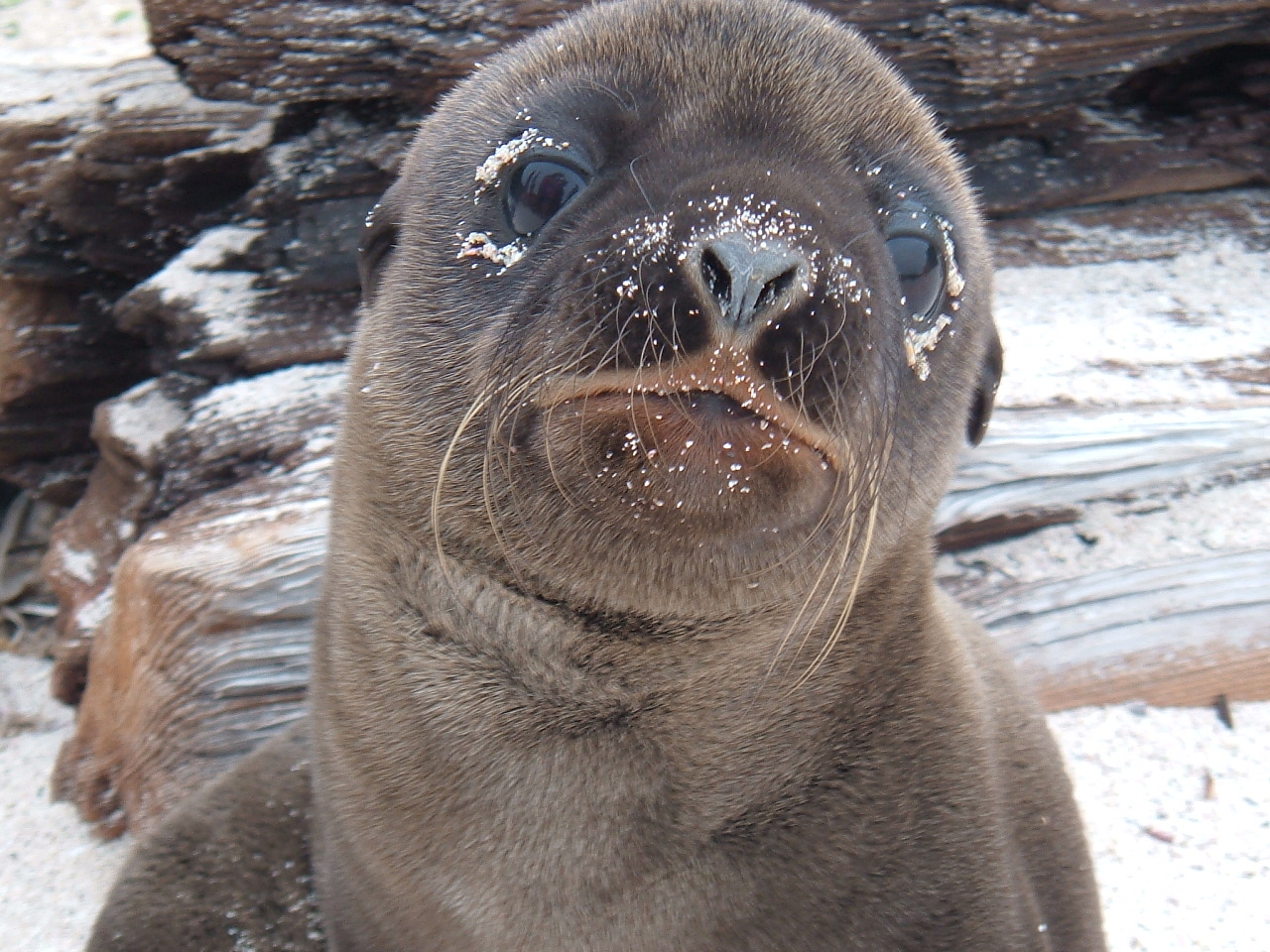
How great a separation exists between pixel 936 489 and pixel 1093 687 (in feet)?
6.18

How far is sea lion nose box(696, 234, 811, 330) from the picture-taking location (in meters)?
1.65

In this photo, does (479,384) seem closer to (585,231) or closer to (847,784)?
(585,231)

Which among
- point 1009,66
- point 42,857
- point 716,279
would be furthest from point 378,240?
point 1009,66

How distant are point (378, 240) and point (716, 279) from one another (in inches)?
46.5

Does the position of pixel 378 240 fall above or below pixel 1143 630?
above

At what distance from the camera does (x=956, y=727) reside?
7.89 ft

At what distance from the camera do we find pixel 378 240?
2.62 m

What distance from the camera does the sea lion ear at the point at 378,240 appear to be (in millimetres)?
2598

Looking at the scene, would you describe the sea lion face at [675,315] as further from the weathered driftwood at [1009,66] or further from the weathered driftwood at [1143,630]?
the weathered driftwood at [1143,630]

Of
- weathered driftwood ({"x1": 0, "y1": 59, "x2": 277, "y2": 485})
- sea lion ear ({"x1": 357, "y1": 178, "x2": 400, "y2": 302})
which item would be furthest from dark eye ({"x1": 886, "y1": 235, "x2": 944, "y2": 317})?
weathered driftwood ({"x1": 0, "y1": 59, "x2": 277, "y2": 485})

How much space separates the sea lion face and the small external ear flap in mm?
10

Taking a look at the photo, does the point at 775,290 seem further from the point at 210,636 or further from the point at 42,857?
the point at 42,857

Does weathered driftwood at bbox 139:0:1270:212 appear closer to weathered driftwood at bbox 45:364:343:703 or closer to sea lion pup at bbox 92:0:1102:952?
weathered driftwood at bbox 45:364:343:703

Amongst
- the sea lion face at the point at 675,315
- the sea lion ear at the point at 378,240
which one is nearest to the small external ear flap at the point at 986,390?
the sea lion face at the point at 675,315
